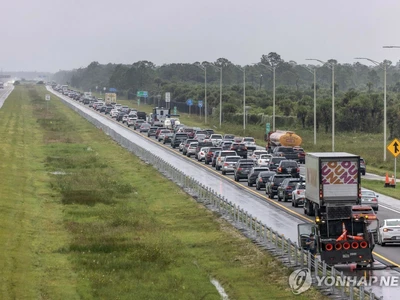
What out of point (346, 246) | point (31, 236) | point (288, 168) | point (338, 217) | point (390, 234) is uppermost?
point (338, 217)

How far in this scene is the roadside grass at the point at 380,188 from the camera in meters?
58.0

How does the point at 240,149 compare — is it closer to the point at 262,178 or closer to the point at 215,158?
the point at 215,158

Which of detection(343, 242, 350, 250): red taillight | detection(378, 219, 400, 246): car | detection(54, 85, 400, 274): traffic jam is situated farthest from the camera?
detection(378, 219, 400, 246): car

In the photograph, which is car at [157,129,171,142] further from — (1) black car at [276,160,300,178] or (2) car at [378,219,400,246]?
(2) car at [378,219,400,246]

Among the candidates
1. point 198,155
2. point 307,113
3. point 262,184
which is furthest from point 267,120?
point 262,184

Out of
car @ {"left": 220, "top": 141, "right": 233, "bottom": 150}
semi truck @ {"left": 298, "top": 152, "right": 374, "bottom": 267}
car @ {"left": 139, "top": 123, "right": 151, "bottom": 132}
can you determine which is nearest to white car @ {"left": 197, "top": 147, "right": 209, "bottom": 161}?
car @ {"left": 220, "top": 141, "right": 233, "bottom": 150}

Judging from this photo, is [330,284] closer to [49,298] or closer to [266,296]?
[266,296]

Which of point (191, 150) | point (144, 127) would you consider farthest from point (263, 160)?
point (144, 127)

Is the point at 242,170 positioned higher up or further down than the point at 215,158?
higher up

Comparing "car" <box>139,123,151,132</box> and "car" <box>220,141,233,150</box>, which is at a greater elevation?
"car" <box>220,141,233,150</box>

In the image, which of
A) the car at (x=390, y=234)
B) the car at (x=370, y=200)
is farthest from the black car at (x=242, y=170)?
the car at (x=390, y=234)

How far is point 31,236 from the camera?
40.7 meters

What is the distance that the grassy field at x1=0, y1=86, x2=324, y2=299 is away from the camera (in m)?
29.4

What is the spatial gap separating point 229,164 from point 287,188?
62.7 feet
